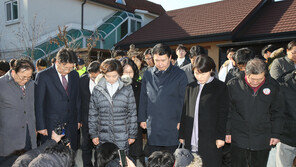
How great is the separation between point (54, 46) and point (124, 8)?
8356 mm

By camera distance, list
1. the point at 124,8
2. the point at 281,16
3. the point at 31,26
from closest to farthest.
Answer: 1. the point at 281,16
2. the point at 31,26
3. the point at 124,8

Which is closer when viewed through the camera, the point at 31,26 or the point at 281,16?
the point at 281,16

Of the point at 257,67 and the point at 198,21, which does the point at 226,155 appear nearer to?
the point at 257,67

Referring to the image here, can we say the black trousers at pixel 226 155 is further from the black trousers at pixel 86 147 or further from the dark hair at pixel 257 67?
the black trousers at pixel 86 147

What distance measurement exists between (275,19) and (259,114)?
486 inches

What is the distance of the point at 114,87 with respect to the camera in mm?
3604

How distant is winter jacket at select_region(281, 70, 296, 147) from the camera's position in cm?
328

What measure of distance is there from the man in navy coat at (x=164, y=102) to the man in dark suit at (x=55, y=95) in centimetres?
138

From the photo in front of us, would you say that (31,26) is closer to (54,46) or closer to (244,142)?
(54,46)

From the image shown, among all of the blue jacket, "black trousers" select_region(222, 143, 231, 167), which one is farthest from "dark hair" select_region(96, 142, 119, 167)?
"black trousers" select_region(222, 143, 231, 167)

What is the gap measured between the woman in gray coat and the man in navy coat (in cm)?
31

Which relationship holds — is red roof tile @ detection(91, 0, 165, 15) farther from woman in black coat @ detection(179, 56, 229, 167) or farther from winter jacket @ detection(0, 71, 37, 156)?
woman in black coat @ detection(179, 56, 229, 167)

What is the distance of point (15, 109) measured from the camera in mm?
3482

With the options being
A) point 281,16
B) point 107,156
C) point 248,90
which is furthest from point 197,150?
point 281,16
